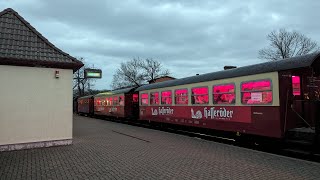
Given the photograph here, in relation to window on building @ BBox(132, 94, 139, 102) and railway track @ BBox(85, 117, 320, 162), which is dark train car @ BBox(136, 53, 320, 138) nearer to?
railway track @ BBox(85, 117, 320, 162)

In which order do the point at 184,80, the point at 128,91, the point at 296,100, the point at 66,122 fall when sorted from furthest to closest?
the point at 128,91 < the point at 184,80 < the point at 66,122 < the point at 296,100

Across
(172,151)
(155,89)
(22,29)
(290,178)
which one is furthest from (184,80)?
(290,178)

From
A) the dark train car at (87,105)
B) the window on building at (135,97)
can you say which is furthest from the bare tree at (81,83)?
the window on building at (135,97)

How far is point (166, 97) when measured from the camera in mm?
17797

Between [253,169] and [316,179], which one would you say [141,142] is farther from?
[316,179]

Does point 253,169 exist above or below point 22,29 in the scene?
below

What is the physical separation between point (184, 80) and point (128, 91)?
9.76 metres

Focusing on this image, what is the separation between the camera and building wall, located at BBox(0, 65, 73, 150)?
10.8m

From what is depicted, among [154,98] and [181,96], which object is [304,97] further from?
[154,98]

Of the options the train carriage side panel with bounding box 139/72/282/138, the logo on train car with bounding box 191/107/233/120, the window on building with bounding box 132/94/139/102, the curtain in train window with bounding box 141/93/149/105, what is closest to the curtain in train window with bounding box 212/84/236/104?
the train carriage side panel with bounding box 139/72/282/138

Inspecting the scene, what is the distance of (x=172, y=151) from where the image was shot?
10.6 meters

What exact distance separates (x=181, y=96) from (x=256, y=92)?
18.2ft

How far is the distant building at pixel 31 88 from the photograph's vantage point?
35.6 feet

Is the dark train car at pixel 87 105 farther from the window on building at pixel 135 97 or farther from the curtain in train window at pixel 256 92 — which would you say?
the curtain in train window at pixel 256 92
